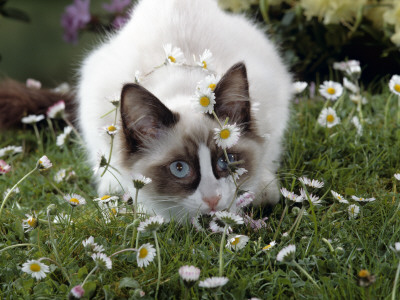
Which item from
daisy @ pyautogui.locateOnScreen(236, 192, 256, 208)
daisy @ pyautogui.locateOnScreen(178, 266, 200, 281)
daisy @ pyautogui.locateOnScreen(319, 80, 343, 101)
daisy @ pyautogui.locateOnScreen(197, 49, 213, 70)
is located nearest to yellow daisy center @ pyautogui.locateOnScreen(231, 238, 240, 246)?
daisy @ pyautogui.locateOnScreen(236, 192, 256, 208)

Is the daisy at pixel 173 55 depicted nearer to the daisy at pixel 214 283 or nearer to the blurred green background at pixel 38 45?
the daisy at pixel 214 283

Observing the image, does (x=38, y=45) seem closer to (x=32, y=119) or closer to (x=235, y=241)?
(x=32, y=119)

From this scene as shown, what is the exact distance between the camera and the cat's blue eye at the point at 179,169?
1885 millimetres

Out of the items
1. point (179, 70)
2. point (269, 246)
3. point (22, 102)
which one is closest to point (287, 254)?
point (269, 246)

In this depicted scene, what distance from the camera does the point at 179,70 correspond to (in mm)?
2178

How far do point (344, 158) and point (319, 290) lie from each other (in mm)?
1087

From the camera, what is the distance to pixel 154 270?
5.41ft

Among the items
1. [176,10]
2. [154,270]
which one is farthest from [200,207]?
[176,10]

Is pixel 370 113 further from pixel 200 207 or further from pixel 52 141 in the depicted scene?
pixel 52 141

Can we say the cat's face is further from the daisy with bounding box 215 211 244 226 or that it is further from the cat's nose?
the daisy with bounding box 215 211 244 226

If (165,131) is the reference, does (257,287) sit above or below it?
below

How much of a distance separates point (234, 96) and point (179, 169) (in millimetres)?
351

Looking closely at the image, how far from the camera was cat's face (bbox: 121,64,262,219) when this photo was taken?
1.83 metres

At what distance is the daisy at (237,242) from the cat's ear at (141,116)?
503 mm
